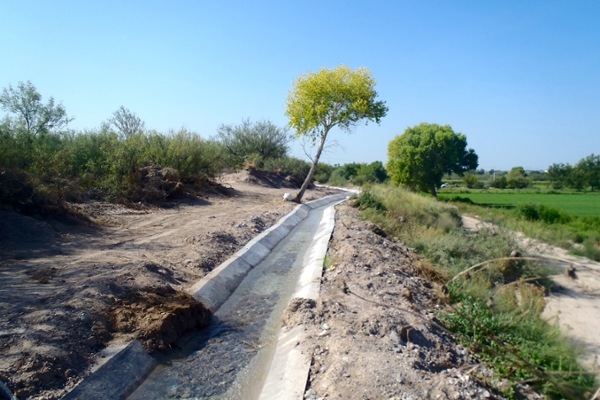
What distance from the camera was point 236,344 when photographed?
21.1 feet

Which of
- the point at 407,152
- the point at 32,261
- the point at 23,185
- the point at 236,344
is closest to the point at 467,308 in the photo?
the point at 236,344

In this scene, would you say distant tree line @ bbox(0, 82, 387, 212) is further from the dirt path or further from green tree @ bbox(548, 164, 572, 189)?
green tree @ bbox(548, 164, 572, 189)

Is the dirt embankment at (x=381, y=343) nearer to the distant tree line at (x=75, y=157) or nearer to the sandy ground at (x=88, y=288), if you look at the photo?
the sandy ground at (x=88, y=288)

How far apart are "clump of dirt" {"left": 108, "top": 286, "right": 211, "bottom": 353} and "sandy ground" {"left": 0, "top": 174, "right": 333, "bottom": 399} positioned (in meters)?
0.01

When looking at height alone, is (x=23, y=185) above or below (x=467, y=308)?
above

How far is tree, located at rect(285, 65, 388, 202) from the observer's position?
70.1 ft

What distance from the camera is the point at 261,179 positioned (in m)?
34.7

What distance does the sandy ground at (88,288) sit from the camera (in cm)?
464

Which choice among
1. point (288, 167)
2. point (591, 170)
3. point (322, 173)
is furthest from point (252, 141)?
point (591, 170)

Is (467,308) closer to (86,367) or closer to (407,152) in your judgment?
(86,367)

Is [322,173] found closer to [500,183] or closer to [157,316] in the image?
[500,183]

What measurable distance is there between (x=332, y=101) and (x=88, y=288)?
17.3m

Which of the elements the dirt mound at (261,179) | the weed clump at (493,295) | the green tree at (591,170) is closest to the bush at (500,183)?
the green tree at (591,170)

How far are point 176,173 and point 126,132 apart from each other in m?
12.0
